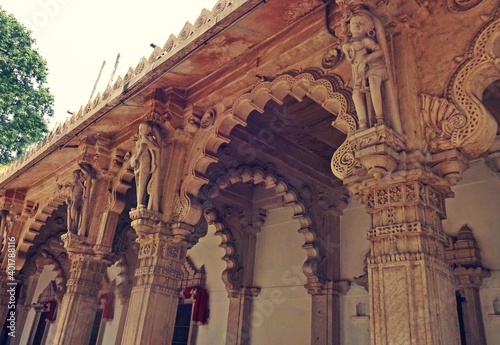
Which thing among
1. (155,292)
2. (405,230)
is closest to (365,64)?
(405,230)

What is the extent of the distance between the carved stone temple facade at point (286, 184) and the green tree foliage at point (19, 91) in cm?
158

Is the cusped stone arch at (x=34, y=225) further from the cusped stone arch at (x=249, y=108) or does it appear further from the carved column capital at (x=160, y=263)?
the cusped stone arch at (x=249, y=108)

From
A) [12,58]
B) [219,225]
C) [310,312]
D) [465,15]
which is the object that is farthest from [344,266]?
[12,58]

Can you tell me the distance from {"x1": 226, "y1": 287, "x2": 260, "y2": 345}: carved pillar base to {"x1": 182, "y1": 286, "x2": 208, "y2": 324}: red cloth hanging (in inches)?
31.6

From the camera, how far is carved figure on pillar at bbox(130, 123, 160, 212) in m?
5.43

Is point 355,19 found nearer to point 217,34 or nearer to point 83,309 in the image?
point 217,34

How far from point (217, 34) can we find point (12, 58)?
306 inches

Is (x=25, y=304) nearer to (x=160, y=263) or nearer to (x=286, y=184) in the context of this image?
(x=286, y=184)

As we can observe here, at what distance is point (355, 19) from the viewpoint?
350 centimetres

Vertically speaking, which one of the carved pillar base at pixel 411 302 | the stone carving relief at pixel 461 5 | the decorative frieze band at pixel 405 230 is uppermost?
the stone carving relief at pixel 461 5

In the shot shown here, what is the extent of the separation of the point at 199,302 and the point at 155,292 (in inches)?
188

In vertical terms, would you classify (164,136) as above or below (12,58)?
below

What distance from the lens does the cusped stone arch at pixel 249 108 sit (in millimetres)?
3994

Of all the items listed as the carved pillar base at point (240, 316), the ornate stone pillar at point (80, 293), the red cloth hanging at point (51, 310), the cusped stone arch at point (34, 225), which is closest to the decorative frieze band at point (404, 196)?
the ornate stone pillar at point (80, 293)
